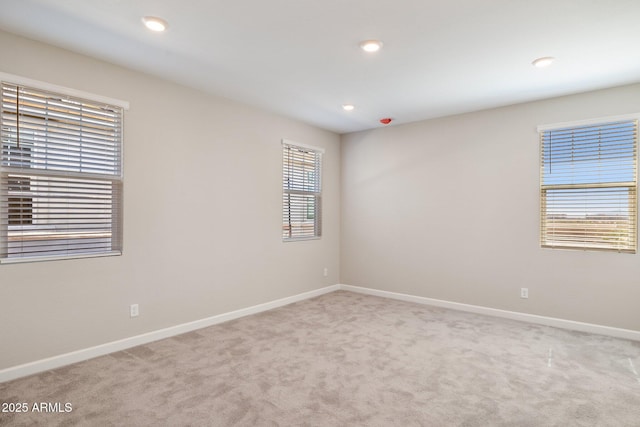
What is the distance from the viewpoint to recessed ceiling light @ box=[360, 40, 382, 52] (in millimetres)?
2742

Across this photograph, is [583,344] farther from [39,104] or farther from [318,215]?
[39,104]

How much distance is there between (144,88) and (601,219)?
4.82m

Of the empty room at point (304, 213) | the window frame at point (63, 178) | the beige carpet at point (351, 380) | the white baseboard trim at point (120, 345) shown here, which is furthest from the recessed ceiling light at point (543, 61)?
the white baseboard trim at point (120, 345)

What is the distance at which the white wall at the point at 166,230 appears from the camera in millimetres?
2789

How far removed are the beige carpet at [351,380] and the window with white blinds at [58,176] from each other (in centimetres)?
103

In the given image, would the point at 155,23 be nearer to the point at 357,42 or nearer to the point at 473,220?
the point at 357,42

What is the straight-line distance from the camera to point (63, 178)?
116 inches

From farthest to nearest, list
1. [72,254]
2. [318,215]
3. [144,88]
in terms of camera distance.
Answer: [318,215] < [144,88] < [72,254]

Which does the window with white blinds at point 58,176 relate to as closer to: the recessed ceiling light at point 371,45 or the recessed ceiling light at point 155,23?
the recessed ceiling light at point 155,23

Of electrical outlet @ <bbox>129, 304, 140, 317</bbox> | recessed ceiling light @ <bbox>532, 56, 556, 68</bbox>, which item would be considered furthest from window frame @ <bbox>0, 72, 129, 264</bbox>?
recessed ceiling light @ <bbox>532, 56, 556, 68</bbox>

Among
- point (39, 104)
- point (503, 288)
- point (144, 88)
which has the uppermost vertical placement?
point (144, 88)

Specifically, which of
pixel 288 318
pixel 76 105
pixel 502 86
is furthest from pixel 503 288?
pixel 76 105

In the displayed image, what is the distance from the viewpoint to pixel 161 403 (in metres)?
2.32

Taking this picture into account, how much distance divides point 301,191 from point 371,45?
271 centimetres
